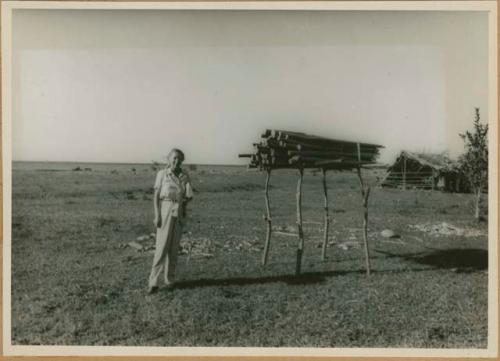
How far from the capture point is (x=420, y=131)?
7.21 m

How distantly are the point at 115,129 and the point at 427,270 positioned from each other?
17.2 feet

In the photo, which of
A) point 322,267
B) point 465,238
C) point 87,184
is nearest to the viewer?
point 322,267

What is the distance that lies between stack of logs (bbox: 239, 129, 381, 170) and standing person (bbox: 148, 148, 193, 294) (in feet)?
4.55

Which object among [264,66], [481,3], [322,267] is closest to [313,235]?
[322,267]

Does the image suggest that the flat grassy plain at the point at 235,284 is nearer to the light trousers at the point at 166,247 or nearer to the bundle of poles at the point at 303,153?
the light trousers at the point at 166,247

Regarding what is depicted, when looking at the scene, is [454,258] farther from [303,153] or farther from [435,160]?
[435,160]

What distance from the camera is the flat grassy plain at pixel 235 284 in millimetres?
5953

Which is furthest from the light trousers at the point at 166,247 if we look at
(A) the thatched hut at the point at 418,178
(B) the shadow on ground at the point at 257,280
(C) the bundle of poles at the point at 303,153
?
(A) the thatched hut at the point at 418,178

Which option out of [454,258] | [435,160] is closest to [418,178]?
[435,160]

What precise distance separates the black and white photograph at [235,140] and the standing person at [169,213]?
0.06ft

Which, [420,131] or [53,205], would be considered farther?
Result: [53,205]

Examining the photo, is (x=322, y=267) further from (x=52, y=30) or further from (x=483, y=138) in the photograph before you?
(x=52, y=30)

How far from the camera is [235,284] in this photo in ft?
22.0

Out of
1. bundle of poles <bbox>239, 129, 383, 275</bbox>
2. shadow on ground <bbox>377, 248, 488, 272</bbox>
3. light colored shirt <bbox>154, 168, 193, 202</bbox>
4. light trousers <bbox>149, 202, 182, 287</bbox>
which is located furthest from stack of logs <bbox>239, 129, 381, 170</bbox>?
shadow on ground <bbox>377, 248, 488, 272</bbox>
